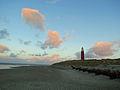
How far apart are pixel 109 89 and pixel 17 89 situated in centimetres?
512

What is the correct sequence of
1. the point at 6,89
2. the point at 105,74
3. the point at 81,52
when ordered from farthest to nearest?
the point at 81,52 → the point at 105,74 → the point at 6,89

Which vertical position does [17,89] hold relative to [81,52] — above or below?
below

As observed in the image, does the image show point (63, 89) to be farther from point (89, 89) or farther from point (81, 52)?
point (81, 52)

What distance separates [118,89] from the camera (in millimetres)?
6855

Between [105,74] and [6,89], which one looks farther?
[105,74]

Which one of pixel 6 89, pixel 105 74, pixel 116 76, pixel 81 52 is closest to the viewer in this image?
pixel 6 89

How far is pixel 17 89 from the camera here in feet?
19.9

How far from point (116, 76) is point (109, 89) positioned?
5.43m

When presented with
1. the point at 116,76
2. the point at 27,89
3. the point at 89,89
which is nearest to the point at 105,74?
the point at 116,76

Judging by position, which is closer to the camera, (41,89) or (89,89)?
(41,89)

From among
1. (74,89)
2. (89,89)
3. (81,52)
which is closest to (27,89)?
(74,89)

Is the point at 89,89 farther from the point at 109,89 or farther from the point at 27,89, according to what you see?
the point at 27,89

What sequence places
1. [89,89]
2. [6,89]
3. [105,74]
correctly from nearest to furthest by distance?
[6,89] → [89,89] → [105,74]

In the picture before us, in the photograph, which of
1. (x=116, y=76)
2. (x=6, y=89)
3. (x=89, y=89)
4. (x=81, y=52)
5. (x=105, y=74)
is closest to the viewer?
(x=6, y=89)
